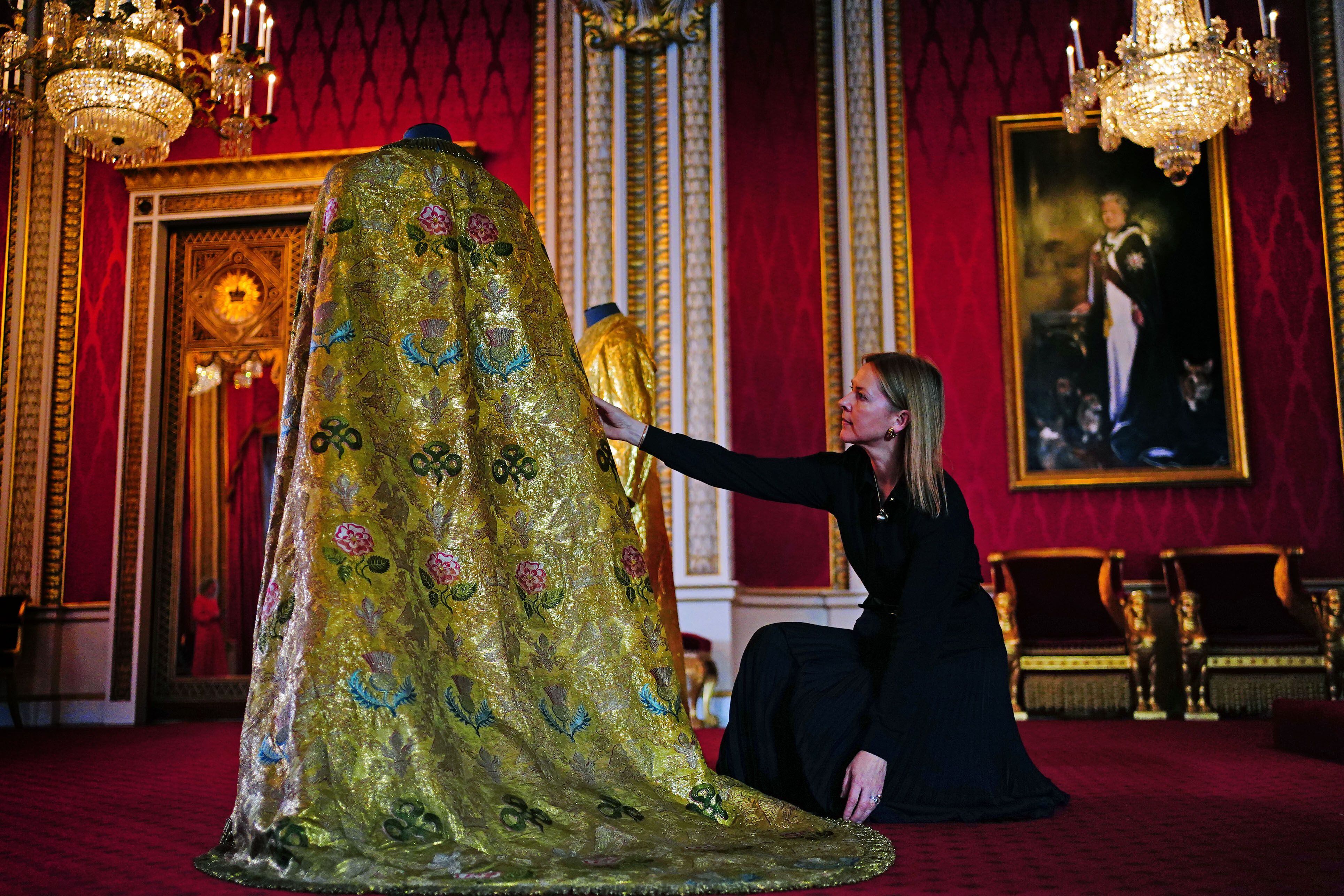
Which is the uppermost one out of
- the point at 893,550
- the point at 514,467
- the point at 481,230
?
the point at 481,230

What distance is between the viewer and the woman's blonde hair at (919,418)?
2684mm

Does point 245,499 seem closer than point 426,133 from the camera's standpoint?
No

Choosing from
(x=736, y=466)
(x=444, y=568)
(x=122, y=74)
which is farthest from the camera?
(x=122, y=74)

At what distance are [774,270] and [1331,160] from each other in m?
3.29

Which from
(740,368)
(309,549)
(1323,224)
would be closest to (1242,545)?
(1323,224)

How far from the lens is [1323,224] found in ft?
22.6

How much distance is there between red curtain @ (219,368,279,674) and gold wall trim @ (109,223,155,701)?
1.65ft

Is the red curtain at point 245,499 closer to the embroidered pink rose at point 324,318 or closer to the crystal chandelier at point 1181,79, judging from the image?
the crystal chandelier at point 1181,79

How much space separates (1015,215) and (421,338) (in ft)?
18.6

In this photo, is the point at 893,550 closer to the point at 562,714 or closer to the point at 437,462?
the point at 562,714

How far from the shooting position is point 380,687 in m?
1.90

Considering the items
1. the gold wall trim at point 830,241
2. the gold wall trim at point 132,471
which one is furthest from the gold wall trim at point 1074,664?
the gold wall trim at point 132,471

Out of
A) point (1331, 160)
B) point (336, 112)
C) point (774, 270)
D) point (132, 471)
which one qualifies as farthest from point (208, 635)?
point (1331, 160)

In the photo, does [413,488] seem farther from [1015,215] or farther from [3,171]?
[3,171]
